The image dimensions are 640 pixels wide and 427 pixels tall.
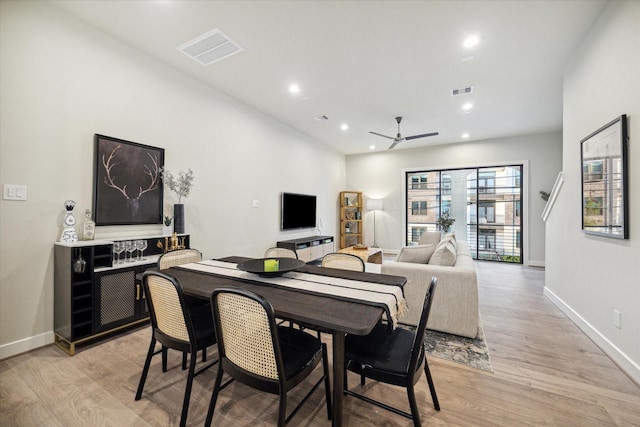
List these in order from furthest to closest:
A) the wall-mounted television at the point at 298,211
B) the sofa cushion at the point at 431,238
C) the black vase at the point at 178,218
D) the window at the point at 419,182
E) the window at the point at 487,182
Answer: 1. the window at the point at 419,182
2. the window at the point at 487,182
3. the wall-mounted television at the point at 298,211
4. the sofa cushion at the point at 431,238
5. the black vase at the point at 178,218

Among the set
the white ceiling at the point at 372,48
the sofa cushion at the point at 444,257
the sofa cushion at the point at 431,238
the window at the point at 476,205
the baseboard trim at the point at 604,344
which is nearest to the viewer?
the baseboard trim at the point at 604,344

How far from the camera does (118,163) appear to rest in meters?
2.80

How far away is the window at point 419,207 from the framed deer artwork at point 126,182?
19.9ft

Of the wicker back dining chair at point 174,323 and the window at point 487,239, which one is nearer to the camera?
the wicker back dining chair at point 174,323

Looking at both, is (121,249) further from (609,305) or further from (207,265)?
(609,305)

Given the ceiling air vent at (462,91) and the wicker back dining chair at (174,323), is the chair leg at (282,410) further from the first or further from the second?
the ceiling air vent at (462,91)

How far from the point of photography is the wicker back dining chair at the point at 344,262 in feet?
7.42

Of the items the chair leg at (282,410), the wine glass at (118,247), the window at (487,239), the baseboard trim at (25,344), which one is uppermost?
the wine glass at (118,247)

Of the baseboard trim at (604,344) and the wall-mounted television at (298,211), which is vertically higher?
the wall-mounted television at (298,211)

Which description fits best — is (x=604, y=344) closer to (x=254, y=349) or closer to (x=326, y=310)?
(x=326, y=310)

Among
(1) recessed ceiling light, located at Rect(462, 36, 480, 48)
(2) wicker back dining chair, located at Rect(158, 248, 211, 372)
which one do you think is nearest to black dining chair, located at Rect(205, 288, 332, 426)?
(2) wicker back dining chair, located at Rect(158, 248, 211, 372)

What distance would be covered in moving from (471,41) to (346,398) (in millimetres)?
3419

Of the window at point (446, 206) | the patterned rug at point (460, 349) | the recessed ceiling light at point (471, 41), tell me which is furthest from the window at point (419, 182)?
the patterned rug at point (460, 349)

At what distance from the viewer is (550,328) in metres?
2.79
